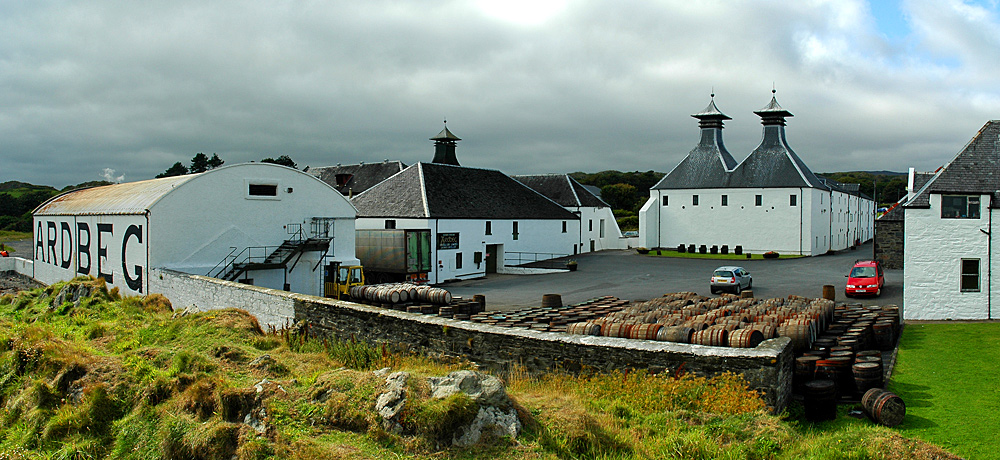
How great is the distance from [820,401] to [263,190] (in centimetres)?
2394

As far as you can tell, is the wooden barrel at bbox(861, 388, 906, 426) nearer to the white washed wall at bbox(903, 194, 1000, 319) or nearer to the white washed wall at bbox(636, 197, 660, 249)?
the white washed wall at bbox(903, 194, 1000, 319)

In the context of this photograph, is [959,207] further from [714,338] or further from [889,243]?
[889,243]

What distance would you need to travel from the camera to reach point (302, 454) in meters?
8.05

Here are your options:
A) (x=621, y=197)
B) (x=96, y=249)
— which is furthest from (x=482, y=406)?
(x=621, y=197)

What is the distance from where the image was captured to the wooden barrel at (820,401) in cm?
1020

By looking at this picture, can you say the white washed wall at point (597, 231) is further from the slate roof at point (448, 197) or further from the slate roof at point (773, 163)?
the slate roof at point (773, 163)

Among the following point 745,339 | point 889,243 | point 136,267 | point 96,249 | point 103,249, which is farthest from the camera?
point 889,243

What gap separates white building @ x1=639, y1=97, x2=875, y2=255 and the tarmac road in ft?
14.1

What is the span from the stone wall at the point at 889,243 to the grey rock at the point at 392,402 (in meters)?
40.1

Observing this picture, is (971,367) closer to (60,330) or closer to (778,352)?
(778,352)

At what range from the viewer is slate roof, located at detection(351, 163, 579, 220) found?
129 feet

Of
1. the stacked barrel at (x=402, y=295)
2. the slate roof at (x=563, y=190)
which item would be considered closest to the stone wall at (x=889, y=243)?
the slate roof at (x=563, y=190)

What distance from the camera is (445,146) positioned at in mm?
65812

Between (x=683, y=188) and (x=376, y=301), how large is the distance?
42.0 metres
